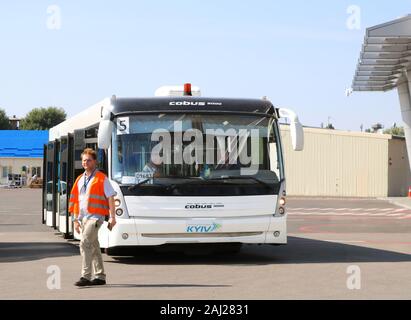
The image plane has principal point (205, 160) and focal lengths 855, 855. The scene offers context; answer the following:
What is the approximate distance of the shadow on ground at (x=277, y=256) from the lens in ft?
46.4

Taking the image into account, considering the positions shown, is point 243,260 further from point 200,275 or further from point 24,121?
point 24,121

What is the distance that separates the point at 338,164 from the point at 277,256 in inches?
1777

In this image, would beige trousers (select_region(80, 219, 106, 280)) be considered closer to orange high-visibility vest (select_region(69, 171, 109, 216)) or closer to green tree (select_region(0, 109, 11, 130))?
orange high-visibility vest (select_region(69, 171, 109, 216))

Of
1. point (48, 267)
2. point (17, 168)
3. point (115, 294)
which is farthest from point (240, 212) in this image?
point (17, 168)

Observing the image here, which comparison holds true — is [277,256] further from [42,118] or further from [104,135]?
[42,118]

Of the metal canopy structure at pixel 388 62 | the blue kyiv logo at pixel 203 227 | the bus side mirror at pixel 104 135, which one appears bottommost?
the blue kyiv logo at pixel 203 227

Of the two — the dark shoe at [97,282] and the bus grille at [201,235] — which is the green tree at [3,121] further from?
the dark shoe at [97,282]

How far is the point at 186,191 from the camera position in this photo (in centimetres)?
1347

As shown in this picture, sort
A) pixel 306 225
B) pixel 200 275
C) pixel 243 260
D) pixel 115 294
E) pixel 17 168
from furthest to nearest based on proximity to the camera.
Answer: pixel 17 168 → pixel 306 225 → pixel 243 260 → pixel 200 275 → pixel 115 294

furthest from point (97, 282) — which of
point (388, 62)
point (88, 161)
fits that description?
point (388, 62)

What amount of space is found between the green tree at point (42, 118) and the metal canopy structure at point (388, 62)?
9453cm

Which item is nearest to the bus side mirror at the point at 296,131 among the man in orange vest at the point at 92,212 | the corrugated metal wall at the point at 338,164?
the man in orange vest at the point at 92,212

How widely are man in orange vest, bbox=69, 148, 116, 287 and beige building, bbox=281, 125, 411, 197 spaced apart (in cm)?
4750

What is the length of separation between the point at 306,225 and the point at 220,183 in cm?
1252
